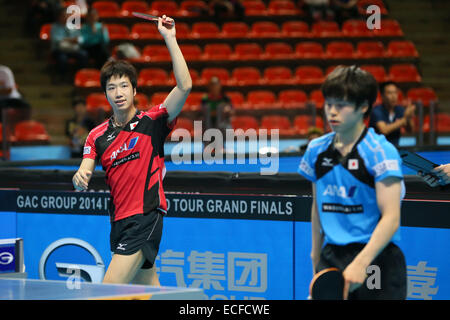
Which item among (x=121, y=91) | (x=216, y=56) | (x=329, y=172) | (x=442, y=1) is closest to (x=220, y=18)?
(x=216, y=56)

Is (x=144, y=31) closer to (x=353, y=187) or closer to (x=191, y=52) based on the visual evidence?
(x=191, y=52)

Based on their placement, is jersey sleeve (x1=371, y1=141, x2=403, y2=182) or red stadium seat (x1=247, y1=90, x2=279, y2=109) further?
red stadium seat (x1=247, y1=90, x2=279, y2=109)

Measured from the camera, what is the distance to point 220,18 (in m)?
16.9

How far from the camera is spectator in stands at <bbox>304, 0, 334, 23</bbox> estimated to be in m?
17.2

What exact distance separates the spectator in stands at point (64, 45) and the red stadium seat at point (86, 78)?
0.30m

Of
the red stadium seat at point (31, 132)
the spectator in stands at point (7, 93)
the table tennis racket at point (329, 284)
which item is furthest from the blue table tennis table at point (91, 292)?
the spectator in stands at point (7, 93)

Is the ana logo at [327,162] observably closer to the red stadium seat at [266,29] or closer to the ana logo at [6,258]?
the ana logo at [6,258]

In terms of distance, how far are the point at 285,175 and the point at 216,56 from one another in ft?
32.1

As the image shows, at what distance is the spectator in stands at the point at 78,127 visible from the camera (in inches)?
426

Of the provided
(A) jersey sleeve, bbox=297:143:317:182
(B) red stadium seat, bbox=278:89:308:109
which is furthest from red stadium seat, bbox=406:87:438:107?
(A) jersey sleeve, bbox=297:143:317:182

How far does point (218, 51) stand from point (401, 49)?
4048 millimetres

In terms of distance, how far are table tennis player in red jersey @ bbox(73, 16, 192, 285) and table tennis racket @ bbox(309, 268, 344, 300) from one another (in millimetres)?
1494

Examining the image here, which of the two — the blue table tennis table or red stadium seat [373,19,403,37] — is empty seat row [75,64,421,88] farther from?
the blue table tennis table

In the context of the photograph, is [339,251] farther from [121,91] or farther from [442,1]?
[442,1]
